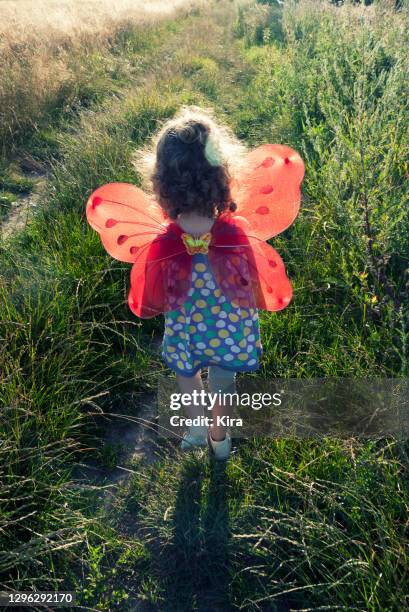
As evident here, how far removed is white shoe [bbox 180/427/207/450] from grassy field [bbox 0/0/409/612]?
67 millimetres

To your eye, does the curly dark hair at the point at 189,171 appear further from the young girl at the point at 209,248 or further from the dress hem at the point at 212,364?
the dress hem at the point at 212,364

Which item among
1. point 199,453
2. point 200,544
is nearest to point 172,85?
point 199,453

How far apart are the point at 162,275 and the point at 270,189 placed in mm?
585

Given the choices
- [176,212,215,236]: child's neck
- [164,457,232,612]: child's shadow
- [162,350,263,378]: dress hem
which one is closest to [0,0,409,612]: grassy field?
[164,457,232,612]: child's shadow

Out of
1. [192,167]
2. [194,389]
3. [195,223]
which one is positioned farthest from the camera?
[194,389]

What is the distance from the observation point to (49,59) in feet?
23.1

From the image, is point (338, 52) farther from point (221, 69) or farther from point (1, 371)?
point (1, 371)

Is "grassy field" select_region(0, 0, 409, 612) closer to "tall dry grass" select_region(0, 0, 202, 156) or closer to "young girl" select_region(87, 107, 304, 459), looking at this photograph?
"young girl" select_region(87, 107, 304, 459)

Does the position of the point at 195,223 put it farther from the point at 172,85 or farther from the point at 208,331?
the point at 172,85

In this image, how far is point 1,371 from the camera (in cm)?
231

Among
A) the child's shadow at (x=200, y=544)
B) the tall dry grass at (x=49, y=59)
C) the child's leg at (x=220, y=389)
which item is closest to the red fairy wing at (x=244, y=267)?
the child's leg at (x=220, y=389)

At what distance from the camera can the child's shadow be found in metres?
1.88

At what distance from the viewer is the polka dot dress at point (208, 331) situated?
6.79 feet

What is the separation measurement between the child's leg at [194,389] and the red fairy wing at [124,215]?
0.60m
